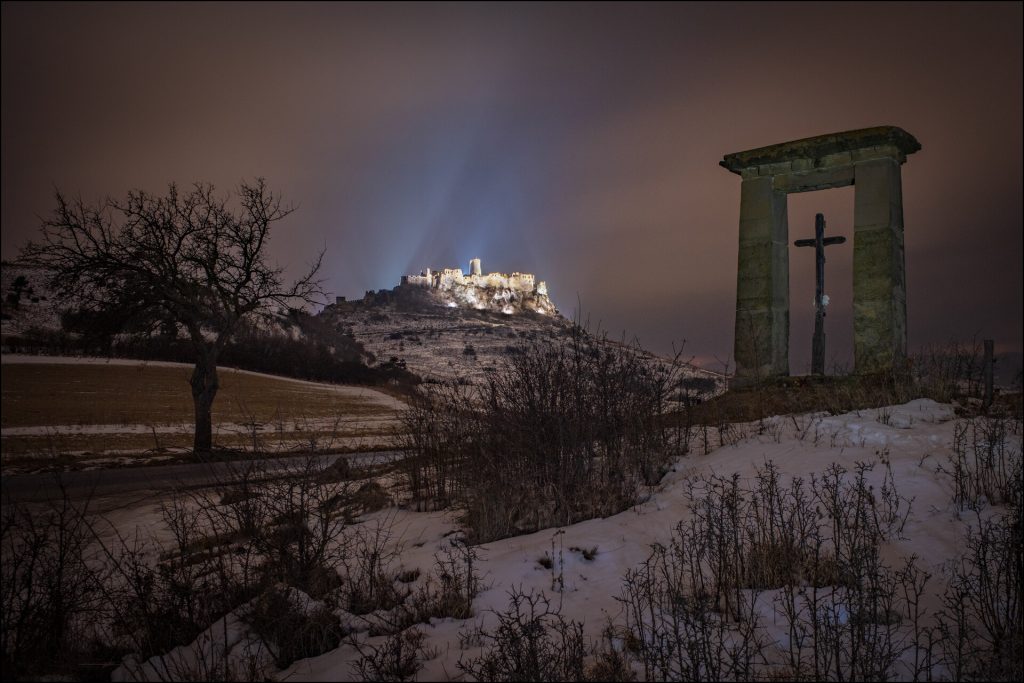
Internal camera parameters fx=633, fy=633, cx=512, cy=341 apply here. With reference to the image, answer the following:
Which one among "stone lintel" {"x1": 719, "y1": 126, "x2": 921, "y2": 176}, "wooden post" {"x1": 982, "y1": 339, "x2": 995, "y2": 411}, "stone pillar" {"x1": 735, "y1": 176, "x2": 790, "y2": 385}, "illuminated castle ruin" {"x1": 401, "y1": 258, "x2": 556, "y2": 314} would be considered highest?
"illuminated castle ruin" {"x1": 401, "y1": 258, "x2": 556, "y2": 314}

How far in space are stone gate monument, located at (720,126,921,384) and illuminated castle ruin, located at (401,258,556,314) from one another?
9983 centimetres

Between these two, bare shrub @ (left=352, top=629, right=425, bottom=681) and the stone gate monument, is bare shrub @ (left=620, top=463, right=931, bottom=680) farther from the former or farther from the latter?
the stone gate monument

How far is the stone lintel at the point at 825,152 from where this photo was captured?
12.7 metres

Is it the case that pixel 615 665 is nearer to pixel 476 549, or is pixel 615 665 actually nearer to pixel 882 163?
pixel 476 549

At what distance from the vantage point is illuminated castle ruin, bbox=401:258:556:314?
405ft

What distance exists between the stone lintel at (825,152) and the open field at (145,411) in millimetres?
10924

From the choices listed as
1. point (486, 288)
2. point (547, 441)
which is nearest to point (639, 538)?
point (547, 441)

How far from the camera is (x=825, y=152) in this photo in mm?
13469

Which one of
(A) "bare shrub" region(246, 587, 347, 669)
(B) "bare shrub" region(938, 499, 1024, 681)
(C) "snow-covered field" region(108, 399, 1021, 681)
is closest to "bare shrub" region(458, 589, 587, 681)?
A: (C) "snow-covered field" region(108, 399, 1021, 681)

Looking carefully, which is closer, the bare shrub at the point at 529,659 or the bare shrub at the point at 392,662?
the bare shrub at the point at 529,659

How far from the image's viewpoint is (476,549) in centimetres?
620

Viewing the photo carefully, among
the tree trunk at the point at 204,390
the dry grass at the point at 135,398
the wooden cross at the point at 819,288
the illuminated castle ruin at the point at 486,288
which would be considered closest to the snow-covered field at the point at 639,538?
the wooden cross at the point at 819,288

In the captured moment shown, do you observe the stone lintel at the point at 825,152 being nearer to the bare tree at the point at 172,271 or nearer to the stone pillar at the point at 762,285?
the stone pillar at the point at 762,285

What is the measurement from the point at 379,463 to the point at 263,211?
8677 mm
